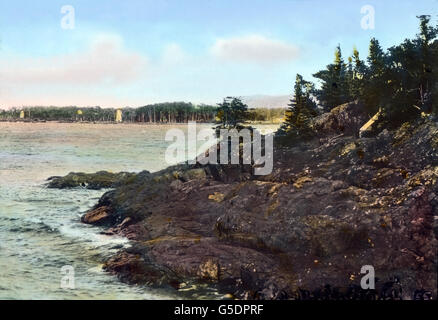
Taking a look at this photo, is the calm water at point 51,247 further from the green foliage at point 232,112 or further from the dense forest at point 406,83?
the dense forest at point 406,83

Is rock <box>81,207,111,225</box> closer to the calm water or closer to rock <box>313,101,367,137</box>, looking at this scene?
the calm water

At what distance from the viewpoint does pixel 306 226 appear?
20.9 meters

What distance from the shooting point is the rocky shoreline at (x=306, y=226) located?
17.8 metres

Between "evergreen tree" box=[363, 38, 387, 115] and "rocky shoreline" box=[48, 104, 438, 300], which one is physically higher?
"evergreen tree" box=[363, 38, 387, 115]

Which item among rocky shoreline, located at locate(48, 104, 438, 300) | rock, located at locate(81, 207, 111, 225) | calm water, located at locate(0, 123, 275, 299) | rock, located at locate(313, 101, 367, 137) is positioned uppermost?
rock, located at locate(313, 101, 367, 137)

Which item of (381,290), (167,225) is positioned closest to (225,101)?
(167,225)

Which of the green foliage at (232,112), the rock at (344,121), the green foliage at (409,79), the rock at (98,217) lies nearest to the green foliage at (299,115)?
the rock at (344,121)

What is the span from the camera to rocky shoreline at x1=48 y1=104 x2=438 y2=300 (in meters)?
17.8

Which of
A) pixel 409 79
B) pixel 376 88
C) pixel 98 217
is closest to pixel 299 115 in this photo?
pixel 376 88

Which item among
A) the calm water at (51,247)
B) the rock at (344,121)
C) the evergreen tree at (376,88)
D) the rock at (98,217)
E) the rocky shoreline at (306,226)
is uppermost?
the evergreen tree at (376,88)

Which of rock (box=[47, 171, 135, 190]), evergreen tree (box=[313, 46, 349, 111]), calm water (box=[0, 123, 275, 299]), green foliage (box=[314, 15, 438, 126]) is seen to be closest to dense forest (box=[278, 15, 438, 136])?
green foliage (box=[314, 15, 438, 126])

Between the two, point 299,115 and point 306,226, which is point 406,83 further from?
point 306,226

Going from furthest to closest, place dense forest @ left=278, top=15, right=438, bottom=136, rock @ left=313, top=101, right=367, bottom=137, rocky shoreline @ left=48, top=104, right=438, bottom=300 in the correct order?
rock @ left=313, top=101, right=367, bottom=137
dense forest @ left=278, top=15, right=438, bottom=136
rocky shoreline @ left=48, top=104, right=438, bottom=300
